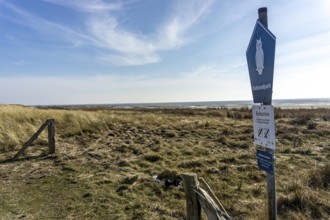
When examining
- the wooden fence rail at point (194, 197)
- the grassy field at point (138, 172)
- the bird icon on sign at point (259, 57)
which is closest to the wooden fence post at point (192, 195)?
the wooden fence rail at point (194, 197)

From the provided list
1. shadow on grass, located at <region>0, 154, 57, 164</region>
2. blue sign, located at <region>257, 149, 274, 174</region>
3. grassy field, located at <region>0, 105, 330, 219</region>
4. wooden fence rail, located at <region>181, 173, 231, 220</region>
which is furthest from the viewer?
shadow on grass, located at <region>0, 154, 57, 164</region>

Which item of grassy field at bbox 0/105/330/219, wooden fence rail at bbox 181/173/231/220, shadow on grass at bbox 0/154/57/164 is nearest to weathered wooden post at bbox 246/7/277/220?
wooden fence rail at bbox 181/173/231/220

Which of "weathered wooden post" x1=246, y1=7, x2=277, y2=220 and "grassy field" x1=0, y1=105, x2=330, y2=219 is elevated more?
"weathered wooden post" x1=246, y1=7, x2=277, y2=220

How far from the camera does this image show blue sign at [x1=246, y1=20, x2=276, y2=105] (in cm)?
259

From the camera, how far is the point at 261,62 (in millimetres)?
2738

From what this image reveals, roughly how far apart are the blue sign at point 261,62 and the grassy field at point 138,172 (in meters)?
2.12

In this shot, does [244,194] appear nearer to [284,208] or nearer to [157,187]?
[284,208]

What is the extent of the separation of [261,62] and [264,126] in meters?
0.65

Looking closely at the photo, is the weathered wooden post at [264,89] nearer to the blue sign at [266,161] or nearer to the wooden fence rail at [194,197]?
the blue sign at [266,161]

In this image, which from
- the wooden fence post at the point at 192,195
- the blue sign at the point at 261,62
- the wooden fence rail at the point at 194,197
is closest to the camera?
the blue sign at the point at 261,62

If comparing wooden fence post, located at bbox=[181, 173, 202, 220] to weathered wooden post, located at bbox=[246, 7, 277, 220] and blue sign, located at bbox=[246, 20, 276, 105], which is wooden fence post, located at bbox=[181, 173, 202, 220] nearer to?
weathered wooden post, located at bbox=[246, 7, 277, 220]

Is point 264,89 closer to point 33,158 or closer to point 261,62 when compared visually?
point 261,62

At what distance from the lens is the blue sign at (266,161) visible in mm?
2730

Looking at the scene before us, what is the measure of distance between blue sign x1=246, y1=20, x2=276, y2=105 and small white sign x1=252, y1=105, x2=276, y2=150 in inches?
3.0
